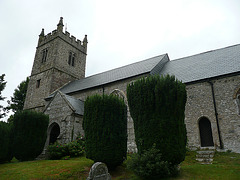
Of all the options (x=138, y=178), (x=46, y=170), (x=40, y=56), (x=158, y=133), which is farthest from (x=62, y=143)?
(x=40, y=56)

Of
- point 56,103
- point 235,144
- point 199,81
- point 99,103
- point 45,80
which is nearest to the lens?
point 99,103

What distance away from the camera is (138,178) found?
747cm

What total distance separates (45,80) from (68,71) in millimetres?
Result: 3605

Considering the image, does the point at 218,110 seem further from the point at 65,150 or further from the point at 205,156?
the point at 65,150

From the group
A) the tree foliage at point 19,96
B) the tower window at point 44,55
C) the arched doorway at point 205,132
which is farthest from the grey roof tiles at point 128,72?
the tree foliage at point 19,96

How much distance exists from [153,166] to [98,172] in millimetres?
2218

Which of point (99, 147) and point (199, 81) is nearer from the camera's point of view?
point (99, 147)

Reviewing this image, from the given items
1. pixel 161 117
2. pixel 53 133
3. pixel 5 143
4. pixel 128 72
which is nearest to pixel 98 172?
pixel 161 117

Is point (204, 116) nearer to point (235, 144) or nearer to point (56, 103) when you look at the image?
point (235, 144)

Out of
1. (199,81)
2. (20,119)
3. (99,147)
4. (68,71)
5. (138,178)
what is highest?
(68,71)

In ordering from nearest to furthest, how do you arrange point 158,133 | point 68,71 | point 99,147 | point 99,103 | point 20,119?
point 158,133, point 99,147, point 99,103, point 20,119, point 68,71

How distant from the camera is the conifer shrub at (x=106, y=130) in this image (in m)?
8.53

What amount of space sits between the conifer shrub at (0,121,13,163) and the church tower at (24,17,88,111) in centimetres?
1204

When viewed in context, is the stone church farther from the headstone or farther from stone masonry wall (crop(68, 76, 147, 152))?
the headstone
